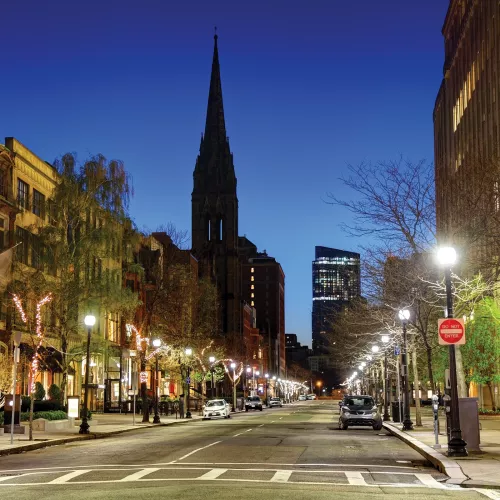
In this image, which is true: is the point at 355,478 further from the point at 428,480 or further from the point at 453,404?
the point at 453,404

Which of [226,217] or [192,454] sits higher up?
[226,217]

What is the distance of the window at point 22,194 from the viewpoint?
2091 inches

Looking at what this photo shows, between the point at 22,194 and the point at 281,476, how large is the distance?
131 feet

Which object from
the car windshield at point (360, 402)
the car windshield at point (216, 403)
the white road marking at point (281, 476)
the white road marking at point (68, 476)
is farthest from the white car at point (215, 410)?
the white road marking at point (281, 476)

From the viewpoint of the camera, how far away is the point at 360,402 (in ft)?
145

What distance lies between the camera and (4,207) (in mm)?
50000

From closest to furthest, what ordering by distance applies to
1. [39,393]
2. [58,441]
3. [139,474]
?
[139,474]
[58,441]
[39,393]

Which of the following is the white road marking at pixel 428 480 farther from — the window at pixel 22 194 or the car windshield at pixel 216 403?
the car windshield at pixel 216 403

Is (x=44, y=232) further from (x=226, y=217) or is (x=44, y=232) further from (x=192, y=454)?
(x=226, y=217)

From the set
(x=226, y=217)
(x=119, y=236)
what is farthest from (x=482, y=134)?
(x=226, y=217)

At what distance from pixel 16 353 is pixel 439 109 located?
91.5 metres

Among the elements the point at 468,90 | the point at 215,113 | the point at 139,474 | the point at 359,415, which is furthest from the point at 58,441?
the point at 215,113

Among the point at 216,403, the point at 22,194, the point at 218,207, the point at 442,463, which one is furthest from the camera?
the point at 218,207

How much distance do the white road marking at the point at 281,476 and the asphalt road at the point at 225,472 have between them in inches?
0.5
